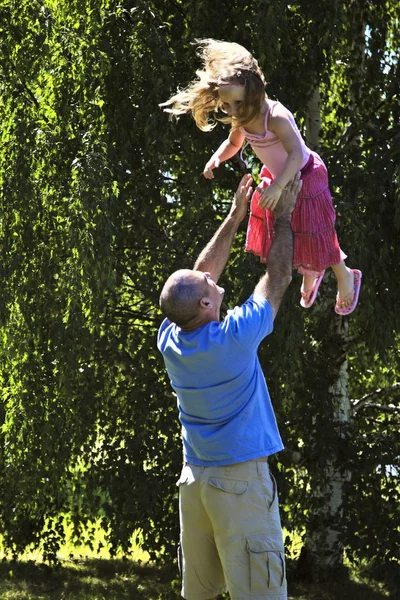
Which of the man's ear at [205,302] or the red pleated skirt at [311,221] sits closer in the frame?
the man's ear at [205,302]

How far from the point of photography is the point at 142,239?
6.96 m

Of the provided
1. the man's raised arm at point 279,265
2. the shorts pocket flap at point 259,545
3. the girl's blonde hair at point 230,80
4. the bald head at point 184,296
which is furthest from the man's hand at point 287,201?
the shorts pocket flap at point 259,545

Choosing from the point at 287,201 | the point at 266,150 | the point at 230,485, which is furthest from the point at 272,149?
the point at 230,485

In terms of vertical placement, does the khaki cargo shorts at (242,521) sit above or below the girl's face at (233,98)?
below

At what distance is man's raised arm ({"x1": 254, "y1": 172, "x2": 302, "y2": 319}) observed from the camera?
3320 mm

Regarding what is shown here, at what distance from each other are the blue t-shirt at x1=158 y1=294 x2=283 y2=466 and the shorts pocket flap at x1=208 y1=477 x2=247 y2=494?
60 mm

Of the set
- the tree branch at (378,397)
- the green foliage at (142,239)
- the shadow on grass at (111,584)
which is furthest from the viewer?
the tree branch at (378,397)

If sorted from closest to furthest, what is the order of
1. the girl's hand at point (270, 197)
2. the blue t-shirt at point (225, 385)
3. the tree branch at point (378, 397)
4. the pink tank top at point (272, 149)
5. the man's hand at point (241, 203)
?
the blue t-shirt at point (225, 385) → the girl's hand at point (270, 197) → the man's hand at point (241, 203) → the pink tank top at point (272, 149) → the tree branch at point (378, 397)

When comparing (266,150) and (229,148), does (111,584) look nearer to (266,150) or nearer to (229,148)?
(229,148)

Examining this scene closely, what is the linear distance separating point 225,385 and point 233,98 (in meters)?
1.01

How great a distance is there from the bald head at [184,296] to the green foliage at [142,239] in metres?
2.36

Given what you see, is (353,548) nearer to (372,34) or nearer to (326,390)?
(326,390)

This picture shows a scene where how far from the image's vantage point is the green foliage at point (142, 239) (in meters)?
5.96

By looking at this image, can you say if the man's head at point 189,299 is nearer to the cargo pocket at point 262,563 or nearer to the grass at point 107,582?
the cargo pocket at point 262,563
